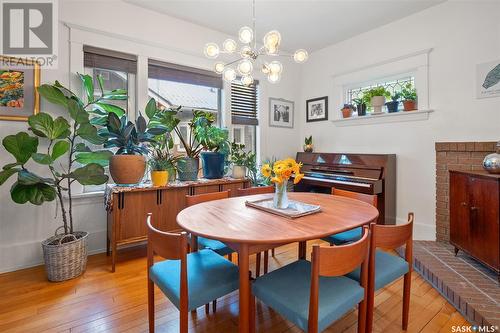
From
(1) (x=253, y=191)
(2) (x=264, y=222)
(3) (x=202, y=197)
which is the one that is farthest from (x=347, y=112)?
(2) (x=264, y=222)

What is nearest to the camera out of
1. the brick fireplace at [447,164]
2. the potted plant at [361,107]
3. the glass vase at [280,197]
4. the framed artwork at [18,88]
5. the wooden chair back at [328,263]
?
the wooden chair back at [328,263]

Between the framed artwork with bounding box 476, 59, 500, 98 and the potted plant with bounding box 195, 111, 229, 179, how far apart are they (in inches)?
107

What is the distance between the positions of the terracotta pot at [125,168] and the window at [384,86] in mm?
3088

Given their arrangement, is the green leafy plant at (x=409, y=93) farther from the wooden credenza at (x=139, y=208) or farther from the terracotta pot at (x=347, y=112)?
the wooden credenza at (x=139, y=208)

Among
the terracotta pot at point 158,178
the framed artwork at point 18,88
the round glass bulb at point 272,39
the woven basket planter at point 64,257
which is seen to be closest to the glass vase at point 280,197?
the round glass bulb at point 272,39

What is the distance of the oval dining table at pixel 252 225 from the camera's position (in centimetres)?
121

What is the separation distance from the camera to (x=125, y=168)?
2459 millimetres

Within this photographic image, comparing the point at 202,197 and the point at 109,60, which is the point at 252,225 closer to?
the point at 202,197

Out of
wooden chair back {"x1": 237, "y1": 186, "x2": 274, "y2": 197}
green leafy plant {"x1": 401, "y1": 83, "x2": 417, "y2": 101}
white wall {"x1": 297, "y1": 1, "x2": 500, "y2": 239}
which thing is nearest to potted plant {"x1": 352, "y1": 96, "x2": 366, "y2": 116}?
white wall {"x1": 297, "y1": 1, "x2": 500, "y2": 239}

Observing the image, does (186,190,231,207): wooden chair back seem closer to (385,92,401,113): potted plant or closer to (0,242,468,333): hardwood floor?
(0,242,468,333): hardwood floor

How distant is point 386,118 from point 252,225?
278 centimetres

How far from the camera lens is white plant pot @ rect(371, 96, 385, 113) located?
11.0ft

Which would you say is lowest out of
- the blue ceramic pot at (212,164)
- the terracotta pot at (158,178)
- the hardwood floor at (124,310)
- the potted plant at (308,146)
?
the hardwood floor at (124,310)

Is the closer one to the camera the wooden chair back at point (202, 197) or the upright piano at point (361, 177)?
the wooden chair back at point (202, 197)
